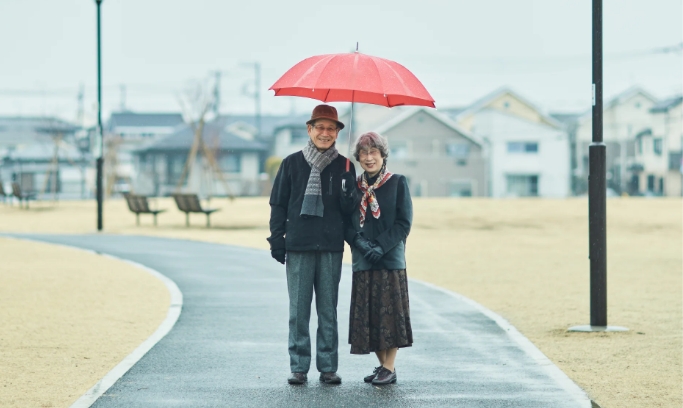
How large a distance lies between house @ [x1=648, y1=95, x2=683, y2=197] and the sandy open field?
39.5m

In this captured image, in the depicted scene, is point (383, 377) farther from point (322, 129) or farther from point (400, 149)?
point (400, 149)

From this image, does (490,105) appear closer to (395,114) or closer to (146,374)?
(395,114)

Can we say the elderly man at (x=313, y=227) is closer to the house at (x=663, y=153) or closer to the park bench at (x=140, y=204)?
the park bench at (x=140, y=204)

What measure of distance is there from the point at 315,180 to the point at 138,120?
80.7 m

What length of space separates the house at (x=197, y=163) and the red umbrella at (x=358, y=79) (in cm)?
5130

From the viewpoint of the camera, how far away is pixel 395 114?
65.4m

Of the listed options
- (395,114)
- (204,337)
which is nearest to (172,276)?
(204,337)

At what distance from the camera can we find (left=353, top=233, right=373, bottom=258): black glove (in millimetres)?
6102

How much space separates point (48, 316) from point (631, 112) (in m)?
65.9

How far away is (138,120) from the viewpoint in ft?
277

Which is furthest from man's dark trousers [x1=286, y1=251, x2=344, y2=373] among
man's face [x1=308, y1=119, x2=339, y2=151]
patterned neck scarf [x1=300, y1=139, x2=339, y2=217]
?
man's face [x1=308, y1=119, x2=339, y2=151]

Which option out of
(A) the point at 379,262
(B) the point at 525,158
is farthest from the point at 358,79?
(B) the point at 525,158

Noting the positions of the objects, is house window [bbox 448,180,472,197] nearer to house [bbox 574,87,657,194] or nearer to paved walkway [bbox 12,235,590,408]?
house [bbox 574,87,657,194]

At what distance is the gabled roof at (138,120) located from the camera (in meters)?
84.1
